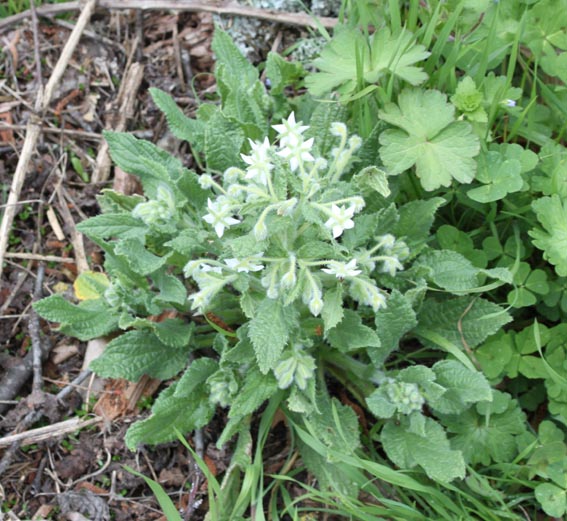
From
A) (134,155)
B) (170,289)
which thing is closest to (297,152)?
(170,289)

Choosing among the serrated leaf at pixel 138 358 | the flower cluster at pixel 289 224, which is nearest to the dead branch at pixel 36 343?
the serrated leaf at pixel 138 358

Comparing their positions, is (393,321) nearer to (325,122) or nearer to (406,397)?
(406,397)

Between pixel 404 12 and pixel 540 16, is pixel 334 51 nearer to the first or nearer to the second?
pixel 404 12

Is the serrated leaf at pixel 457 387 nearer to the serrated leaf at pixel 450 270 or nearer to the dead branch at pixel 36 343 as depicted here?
the serrated leaf at pixel 450 270

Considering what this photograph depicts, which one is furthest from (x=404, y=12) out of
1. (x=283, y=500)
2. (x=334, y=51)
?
(x=283, y=500)

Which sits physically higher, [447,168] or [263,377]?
[447,168]
